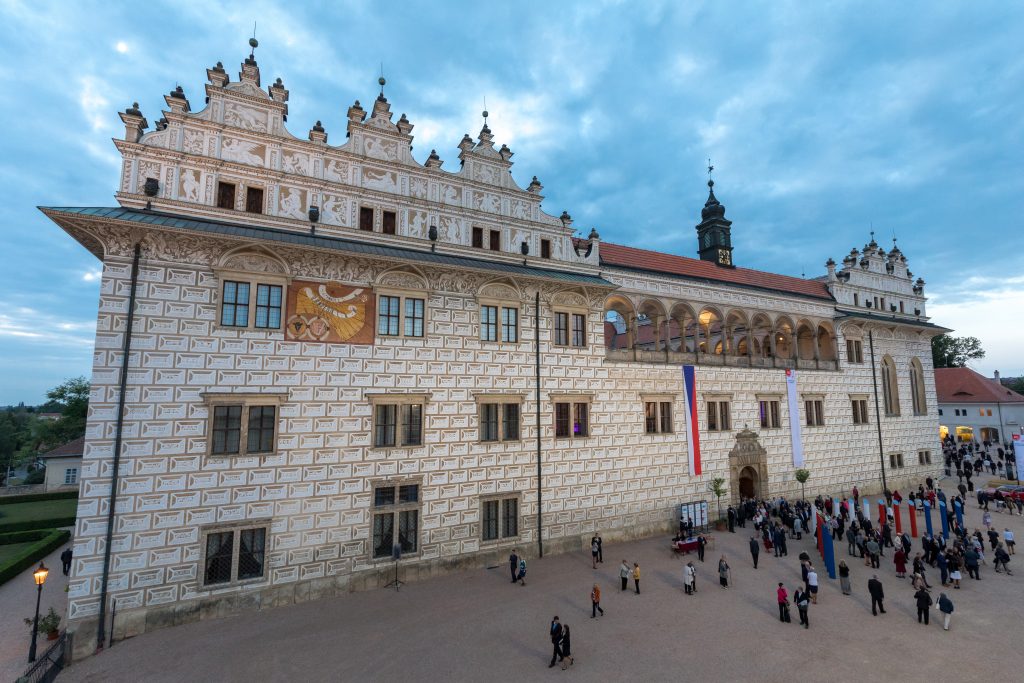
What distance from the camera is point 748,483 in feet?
87.2

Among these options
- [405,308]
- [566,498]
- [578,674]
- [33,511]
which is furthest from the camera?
[33,511]

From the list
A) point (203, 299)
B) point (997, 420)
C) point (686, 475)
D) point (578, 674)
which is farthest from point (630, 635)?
point (997, 420)

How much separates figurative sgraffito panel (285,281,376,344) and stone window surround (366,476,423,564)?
4.96 m

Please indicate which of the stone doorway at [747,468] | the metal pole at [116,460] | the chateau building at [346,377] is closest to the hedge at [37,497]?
the chateau building at [346,377]

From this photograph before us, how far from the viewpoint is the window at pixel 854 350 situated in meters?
32.1

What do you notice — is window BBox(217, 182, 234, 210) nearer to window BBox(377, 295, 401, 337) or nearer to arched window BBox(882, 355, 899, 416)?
window BBox(377, 295, 401, 337)

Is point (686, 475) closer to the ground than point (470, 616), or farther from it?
farther from it

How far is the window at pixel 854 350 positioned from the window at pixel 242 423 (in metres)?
34.9

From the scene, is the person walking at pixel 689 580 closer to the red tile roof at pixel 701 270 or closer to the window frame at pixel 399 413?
the window frame at pixel 399 413

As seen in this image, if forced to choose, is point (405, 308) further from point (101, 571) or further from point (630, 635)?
point (630, 635)

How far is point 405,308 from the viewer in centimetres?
1750

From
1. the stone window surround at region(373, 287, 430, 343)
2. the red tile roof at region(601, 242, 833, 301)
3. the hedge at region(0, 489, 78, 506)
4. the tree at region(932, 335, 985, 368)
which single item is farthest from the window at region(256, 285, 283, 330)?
the tree at region(932, 335, 985, 368)

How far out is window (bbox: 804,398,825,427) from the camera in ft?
95.5

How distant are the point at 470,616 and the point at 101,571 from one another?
1008 centimetres
